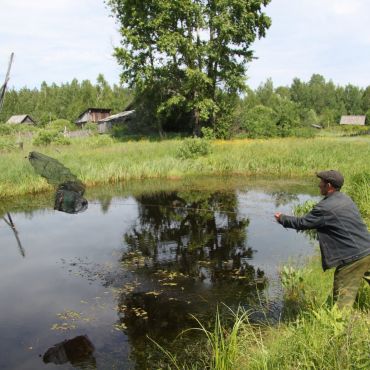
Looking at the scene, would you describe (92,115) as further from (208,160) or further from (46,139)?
(208,160)

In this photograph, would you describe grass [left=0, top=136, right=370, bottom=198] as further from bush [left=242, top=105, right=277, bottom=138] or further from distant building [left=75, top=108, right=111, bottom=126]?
distant building [left=75, top=108, right=111, bottom=126]

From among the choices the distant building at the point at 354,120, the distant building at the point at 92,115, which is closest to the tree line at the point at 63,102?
the distant building at the point at 92,115

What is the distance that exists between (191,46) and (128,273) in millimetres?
25322

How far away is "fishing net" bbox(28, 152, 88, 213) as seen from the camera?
11781 millimetres

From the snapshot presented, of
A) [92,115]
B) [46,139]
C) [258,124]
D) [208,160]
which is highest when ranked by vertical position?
[92,115]

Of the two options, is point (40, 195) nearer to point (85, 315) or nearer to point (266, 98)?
point (85, 315)

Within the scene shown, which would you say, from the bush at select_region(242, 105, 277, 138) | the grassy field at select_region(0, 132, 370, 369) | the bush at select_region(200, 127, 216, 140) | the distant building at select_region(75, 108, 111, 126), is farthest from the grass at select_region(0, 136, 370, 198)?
the distant building at select_region(75, 108, 111, 126)

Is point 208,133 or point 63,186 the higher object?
point 208,133

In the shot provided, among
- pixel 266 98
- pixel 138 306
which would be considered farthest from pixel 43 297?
pixel 266 98

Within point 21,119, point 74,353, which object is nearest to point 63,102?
point 21,119

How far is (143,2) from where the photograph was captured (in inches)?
1271

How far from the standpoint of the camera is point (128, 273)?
8516 millimetres

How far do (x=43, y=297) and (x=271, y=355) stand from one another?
4.76m

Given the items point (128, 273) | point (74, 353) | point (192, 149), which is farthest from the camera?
point (192, 149)
